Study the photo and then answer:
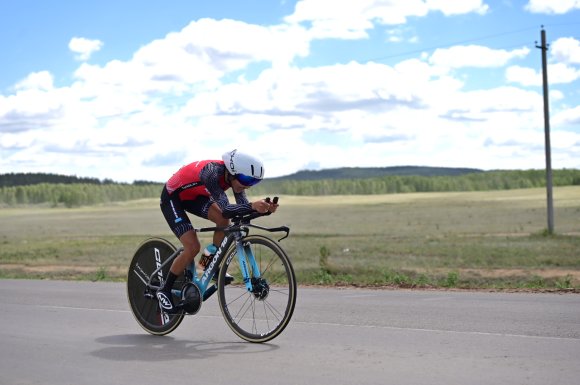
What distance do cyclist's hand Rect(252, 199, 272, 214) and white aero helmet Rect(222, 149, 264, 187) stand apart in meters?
0.21

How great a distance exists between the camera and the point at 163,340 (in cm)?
905

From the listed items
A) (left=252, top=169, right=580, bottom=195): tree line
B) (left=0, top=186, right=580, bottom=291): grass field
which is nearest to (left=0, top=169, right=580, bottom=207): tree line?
(left=252, top=169, right=580, bottom=195): tree line

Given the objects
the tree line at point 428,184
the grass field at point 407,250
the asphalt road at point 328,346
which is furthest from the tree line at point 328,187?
the asphalt road at point 328,346

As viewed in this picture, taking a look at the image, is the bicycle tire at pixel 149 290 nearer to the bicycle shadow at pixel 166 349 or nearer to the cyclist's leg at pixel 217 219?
the bicycle shadow at pixel 166 349

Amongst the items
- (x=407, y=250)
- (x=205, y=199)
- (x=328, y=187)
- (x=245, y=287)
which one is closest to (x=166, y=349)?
(x=245, y=287)

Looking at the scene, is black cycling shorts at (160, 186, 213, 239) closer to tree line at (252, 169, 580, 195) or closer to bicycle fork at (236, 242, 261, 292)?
bicycle fork at (236, 242, 261, 292)

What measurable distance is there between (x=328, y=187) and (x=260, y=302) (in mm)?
170699

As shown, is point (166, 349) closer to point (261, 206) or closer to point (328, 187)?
point (261, 206)

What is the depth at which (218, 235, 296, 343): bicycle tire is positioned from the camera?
26.3 ft

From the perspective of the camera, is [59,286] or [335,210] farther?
[335,210]

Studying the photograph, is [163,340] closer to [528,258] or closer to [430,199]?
[528,258]

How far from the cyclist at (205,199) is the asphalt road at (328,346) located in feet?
2.66

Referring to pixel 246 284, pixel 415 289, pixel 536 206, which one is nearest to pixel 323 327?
pixel 246 284

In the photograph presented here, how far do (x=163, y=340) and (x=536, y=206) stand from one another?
77.0 metres
